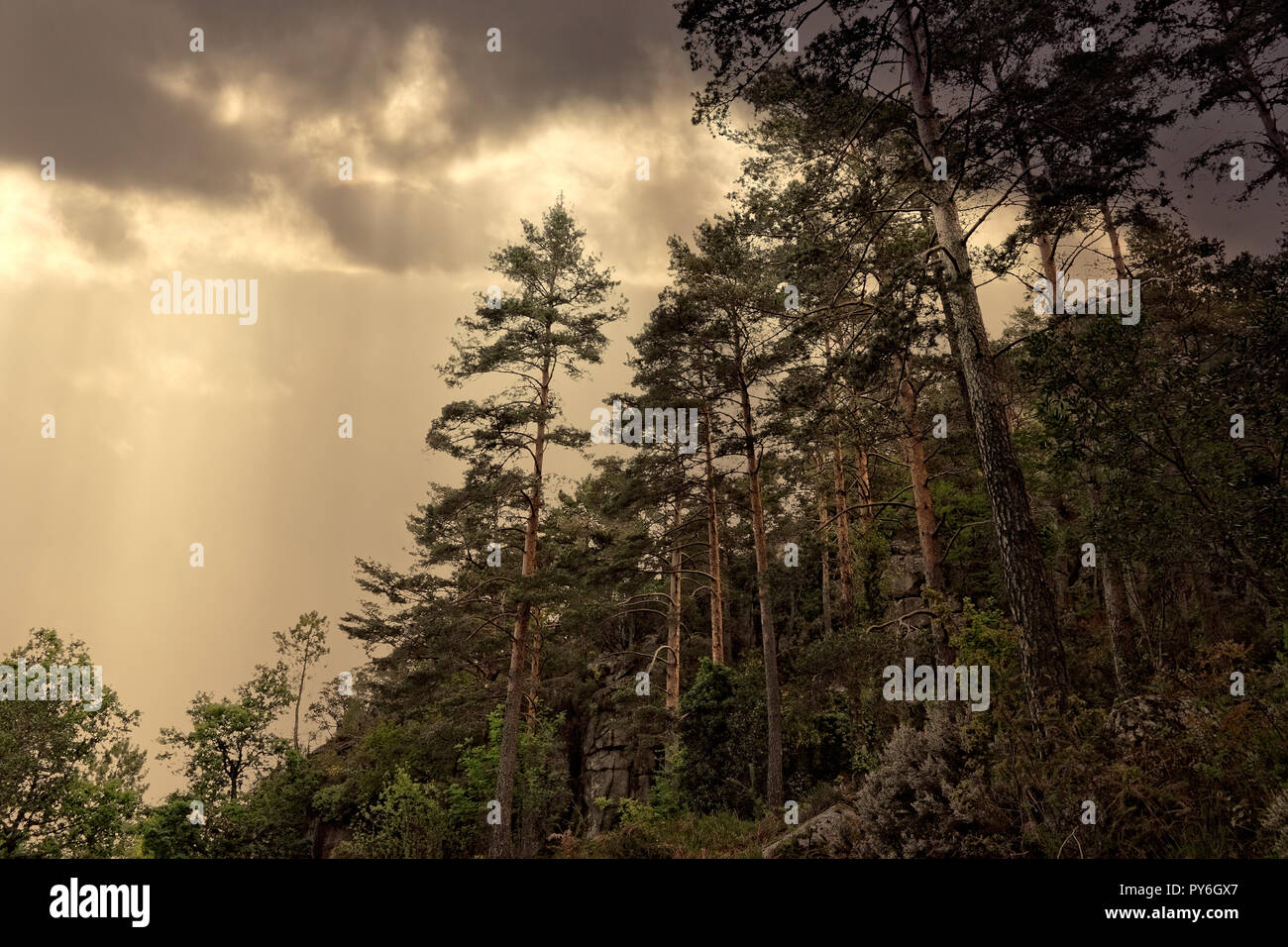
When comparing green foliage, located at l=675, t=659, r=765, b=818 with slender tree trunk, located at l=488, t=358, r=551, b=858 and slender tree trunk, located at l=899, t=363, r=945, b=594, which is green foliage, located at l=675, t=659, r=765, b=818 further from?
slender tree trunk, located at l=899, t=363, r=945, b=594

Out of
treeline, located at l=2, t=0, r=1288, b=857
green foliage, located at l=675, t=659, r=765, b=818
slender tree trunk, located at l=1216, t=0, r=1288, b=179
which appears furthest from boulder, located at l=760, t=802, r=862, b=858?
slender tree trunk, located at l=1216, t=0, r=1288, b=179

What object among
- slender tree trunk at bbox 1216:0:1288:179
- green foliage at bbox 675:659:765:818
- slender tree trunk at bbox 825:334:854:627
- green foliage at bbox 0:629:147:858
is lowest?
green foliage at bbox 0:629:147:858

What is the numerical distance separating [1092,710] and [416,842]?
19.3m

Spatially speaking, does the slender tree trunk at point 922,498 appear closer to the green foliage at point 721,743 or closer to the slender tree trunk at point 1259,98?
the green foliage at point 721,743

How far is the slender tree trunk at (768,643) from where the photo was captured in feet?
47.6

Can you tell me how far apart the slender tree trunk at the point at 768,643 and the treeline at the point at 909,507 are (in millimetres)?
96

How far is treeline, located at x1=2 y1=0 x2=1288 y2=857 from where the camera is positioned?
7.52m

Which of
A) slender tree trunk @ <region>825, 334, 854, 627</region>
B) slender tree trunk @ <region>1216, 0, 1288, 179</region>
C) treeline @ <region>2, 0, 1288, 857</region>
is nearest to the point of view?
treeline @ <region>2, 0, 1288, 857</region>

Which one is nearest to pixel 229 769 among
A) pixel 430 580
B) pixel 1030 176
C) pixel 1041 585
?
pixel 430 580

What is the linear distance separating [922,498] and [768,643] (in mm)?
4857

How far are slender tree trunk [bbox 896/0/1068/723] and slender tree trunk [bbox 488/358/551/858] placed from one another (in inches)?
437

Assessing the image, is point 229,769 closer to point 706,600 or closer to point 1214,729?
point 706,600

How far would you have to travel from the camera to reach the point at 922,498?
1474 cm
